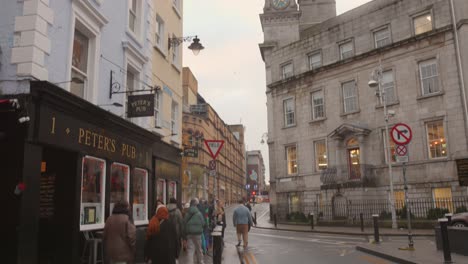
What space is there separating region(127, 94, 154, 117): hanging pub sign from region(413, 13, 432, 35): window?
915 inches

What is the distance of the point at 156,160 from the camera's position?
14773 millimetres

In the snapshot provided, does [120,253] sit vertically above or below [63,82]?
below

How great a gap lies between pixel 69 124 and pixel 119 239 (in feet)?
11.1

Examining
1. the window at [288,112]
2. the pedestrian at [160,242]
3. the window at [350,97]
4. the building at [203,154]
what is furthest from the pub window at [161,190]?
the building at [203,154]

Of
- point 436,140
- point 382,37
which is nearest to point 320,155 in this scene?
point 436,140

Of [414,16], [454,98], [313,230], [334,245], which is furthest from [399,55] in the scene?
[334,245]

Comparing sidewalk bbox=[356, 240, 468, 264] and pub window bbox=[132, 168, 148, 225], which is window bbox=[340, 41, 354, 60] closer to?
sidewalk bbox=[356, 240, 468, 264]

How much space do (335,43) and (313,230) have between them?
53.2 feet

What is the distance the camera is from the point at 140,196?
1338cm

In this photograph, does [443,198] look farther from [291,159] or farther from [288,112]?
[288,112]

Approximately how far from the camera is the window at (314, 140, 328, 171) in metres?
32.6

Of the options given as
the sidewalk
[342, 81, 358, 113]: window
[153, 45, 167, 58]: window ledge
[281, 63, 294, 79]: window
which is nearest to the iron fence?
[342, 81, 358, 113]: window

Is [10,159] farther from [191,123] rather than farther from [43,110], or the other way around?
[191,123]

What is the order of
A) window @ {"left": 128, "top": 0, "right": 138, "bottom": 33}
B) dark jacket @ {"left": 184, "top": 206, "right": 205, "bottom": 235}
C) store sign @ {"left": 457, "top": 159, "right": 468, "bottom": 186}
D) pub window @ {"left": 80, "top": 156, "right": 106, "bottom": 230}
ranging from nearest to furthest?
pub window @ {"left": 80, "top": 156, "right": 106, "bottom": 230} → dark jacket @ {"left": 184, "top": 206, "right": 205, "bottom": 235} → store sign @ {"left": 457, "top": 159, "right": 468, "bottom": 186} → window @ {"left": 128, "top": 0, "right": 138, "bottom": 33}
